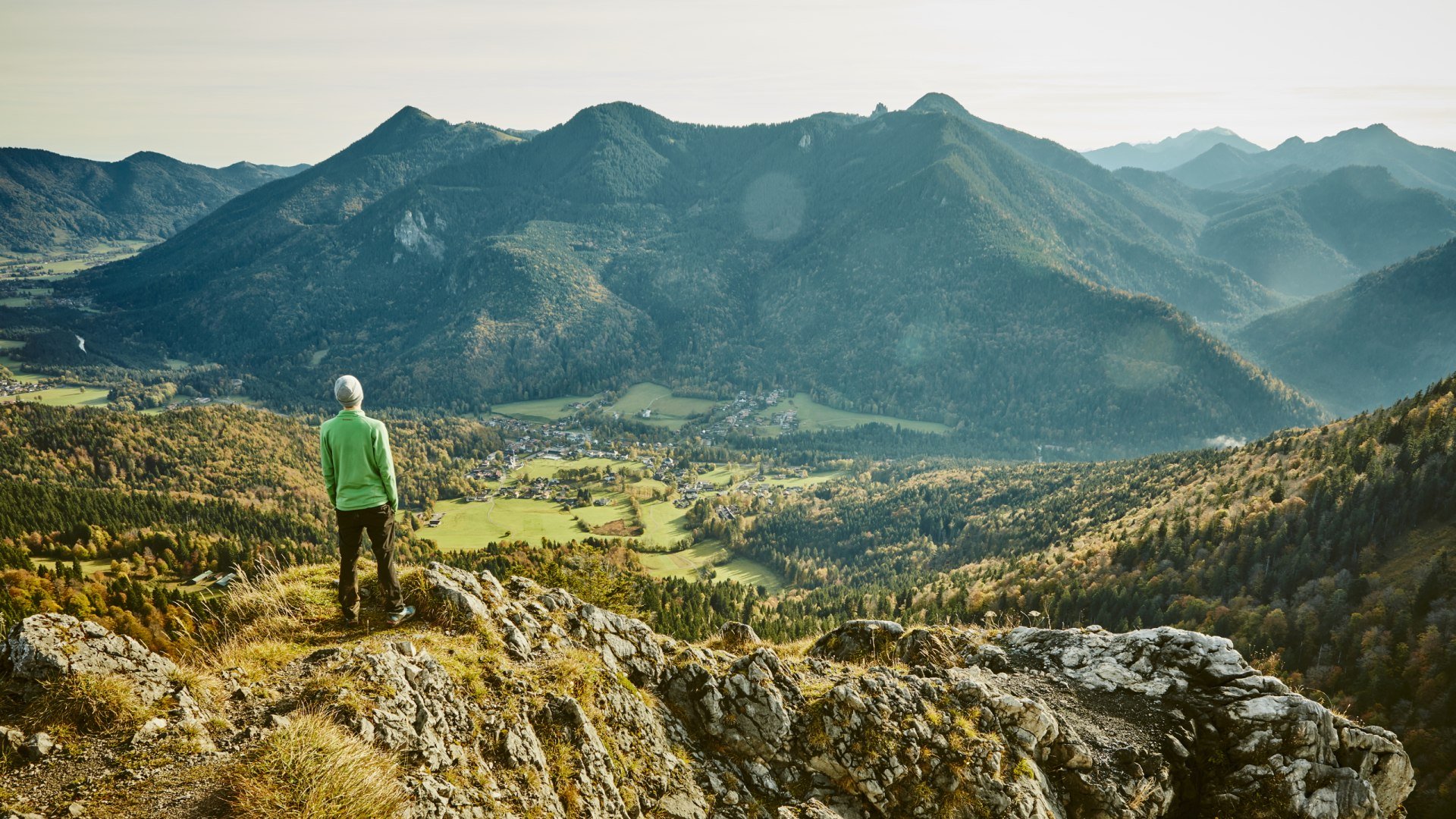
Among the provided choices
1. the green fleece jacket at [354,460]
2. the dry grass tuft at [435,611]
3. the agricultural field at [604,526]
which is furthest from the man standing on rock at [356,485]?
the agricultural field at [604,526]

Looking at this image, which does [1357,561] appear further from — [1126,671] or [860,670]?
[860,670]

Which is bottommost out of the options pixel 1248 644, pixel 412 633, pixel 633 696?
pixel 1248 644

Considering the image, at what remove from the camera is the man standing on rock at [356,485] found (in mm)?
12258

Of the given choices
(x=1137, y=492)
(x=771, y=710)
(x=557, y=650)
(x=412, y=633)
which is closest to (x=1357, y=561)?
(x=1137, y=492)

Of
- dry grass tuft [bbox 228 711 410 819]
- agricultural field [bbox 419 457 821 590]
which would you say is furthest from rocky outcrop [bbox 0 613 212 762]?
agricultural field [bbox 419 457 821 590]

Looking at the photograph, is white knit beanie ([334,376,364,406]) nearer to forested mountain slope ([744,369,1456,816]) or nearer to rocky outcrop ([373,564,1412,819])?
rocky outcrop ([373,564,1412,819])

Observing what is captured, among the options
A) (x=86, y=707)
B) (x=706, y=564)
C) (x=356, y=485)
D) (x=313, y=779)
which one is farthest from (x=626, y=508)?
(x=313, y=779)

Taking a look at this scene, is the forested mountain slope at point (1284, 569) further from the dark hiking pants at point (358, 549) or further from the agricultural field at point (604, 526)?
the agricultural field at point (604, 526)

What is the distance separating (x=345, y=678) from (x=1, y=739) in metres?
3.66

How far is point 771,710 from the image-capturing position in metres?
14.6

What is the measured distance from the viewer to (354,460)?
1234 cm

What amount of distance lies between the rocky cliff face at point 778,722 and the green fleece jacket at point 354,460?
272 centimetres

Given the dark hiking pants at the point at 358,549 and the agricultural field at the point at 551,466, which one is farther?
the agricultural field at the point at 551,466

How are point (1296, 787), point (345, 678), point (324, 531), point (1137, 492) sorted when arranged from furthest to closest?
point (324, 531) < point (1137, 492) < point (1296, 787) < point (345, 678)
